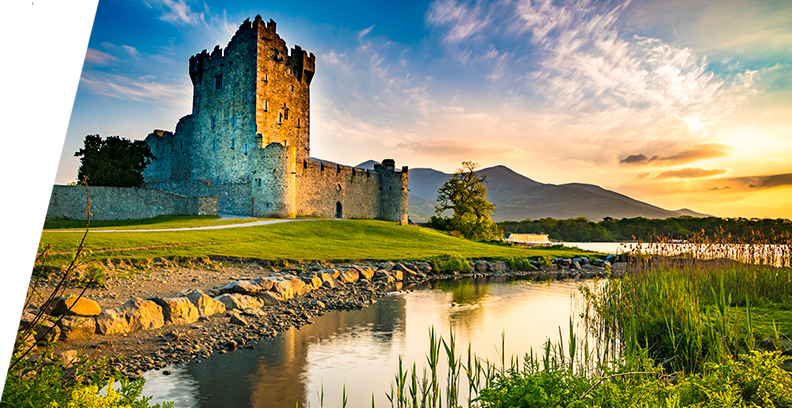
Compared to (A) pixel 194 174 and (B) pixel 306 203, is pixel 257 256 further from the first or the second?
(A) pixel 194 174

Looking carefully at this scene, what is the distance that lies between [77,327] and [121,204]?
86.2 feet

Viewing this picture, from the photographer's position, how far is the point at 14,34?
46.3 inches

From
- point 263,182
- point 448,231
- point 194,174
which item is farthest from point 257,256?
point 194,174

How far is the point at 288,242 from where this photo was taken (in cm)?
2183

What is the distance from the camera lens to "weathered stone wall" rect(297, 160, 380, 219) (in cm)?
3706

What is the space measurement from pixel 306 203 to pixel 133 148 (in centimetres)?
1643

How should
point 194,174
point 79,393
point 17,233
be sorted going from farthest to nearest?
point 194,174 → point 79,393 → point 17,233

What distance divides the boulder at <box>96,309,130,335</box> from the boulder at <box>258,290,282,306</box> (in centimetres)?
352

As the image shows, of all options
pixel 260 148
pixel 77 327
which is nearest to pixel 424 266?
pixel 77 327

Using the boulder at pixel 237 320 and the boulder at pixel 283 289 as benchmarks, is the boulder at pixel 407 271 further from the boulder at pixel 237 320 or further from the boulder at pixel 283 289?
the boulder at pixel 237 320

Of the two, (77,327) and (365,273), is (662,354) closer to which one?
(77,327)

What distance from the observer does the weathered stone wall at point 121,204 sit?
26.0 m

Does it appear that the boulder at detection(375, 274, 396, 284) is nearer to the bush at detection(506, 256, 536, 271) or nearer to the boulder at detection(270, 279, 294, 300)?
the boulder at detection(270, 279, 294, 300)

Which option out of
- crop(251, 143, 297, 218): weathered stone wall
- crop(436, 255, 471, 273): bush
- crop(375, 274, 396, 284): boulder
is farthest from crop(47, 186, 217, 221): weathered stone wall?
crop(375, 274, 396, 284): boulder
